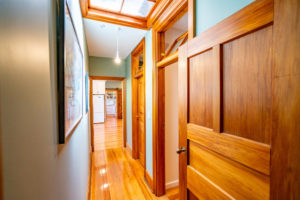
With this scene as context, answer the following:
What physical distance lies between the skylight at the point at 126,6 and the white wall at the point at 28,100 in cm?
146

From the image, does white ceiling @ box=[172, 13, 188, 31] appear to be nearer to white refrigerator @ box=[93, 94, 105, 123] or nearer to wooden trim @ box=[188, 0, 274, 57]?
wooden trim @ box=[188, 0, 274, 57]

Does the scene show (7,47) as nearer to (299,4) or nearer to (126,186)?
(299,4)

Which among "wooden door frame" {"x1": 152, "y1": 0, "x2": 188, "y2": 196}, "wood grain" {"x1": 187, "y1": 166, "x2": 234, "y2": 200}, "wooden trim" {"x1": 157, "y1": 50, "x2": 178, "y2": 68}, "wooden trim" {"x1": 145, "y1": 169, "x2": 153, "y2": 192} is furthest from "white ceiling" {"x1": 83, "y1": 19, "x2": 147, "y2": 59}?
"wooden trim" {"x1": 145, "y1": 169, "x2": 153, "y2": 192}

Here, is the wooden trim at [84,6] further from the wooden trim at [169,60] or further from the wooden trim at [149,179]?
the wooden trim at [149,179]

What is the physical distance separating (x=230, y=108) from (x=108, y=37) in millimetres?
2348

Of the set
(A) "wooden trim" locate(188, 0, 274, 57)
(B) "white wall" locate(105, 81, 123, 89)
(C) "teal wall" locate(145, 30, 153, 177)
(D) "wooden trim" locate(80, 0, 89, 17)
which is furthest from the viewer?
(B) "white wall" locate(105, 81, 123, 89)

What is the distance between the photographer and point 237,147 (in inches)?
31.1

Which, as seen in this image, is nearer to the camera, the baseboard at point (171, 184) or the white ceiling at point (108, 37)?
the white ceiling at point (108, 37)

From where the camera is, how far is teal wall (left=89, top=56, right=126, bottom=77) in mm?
3539

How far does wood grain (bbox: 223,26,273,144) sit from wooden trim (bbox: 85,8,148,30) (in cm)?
161

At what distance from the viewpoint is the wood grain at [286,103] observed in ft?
1.83

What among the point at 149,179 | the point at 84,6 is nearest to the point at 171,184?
the point at 149,179

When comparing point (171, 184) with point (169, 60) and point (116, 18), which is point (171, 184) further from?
point (116, 18)

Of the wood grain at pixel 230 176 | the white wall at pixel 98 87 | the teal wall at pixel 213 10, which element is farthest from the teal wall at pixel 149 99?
the white wall at pixel 98 87
